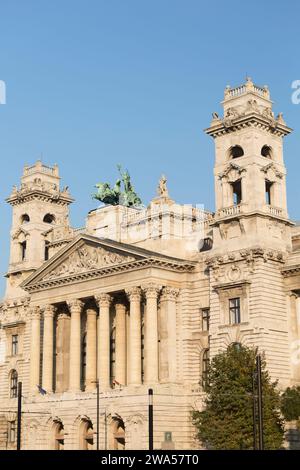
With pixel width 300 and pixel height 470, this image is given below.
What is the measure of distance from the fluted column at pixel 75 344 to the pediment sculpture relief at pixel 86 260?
10.2ft

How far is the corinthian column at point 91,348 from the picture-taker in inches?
2822

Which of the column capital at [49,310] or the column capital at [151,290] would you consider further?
the column capital at [49,310]

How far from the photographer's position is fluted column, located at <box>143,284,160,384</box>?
217 ft

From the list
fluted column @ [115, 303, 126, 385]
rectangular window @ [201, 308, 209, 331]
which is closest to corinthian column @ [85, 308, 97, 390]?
fluted column @ [115, 303, 126, 385]

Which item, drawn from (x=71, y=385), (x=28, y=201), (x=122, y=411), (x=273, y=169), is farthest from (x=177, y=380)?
(x=28, y=201)

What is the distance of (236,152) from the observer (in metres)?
68.2

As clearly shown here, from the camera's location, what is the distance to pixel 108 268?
7081cm

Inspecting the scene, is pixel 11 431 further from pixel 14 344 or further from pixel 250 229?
pixel 250 229

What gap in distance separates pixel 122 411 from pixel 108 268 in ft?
40.2

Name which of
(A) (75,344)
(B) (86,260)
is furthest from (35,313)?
(B) (86,260)

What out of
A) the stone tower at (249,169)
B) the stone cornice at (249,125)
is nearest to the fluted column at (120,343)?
the stone tower at (249,169)

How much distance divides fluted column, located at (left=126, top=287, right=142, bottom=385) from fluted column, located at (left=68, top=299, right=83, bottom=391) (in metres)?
6.34

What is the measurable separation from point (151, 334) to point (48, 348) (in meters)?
13.8

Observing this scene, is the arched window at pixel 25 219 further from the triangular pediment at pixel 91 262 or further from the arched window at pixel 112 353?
the arched window at pixel 112 353
